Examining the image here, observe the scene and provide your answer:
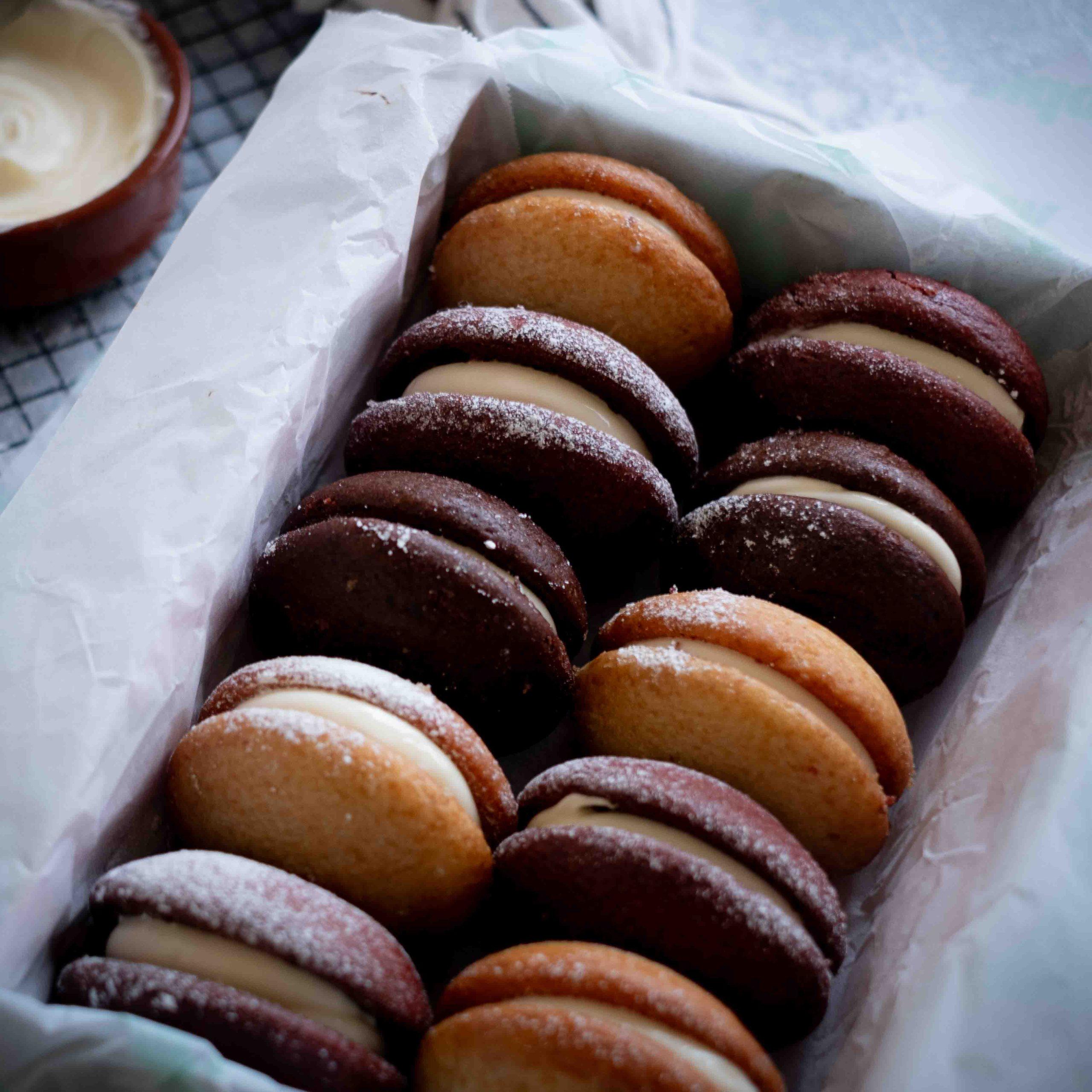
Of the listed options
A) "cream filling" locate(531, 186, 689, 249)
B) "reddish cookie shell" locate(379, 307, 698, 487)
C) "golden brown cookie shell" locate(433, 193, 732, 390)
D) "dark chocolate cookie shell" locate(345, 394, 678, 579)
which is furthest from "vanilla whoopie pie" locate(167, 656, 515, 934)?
"cream filling" locate(531, 186, 689, 249)

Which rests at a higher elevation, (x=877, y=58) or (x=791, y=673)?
(x=877, y=58)

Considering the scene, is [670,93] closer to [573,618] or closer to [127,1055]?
[573,618]

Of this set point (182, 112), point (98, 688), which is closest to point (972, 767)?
point (98, 688)

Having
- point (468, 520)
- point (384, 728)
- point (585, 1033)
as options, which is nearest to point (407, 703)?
point (384, 728)

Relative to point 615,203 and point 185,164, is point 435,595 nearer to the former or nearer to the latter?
point 615,203

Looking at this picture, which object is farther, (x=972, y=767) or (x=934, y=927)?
(x=972, y=767)

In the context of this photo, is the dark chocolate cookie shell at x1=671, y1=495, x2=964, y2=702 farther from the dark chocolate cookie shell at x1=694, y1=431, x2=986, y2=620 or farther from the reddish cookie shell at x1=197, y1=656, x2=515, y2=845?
the reddish cookie shell at x1=197, y1=656, x2=515, y2=845

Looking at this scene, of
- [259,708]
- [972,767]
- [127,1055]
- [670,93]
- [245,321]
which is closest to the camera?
[127,1055]
